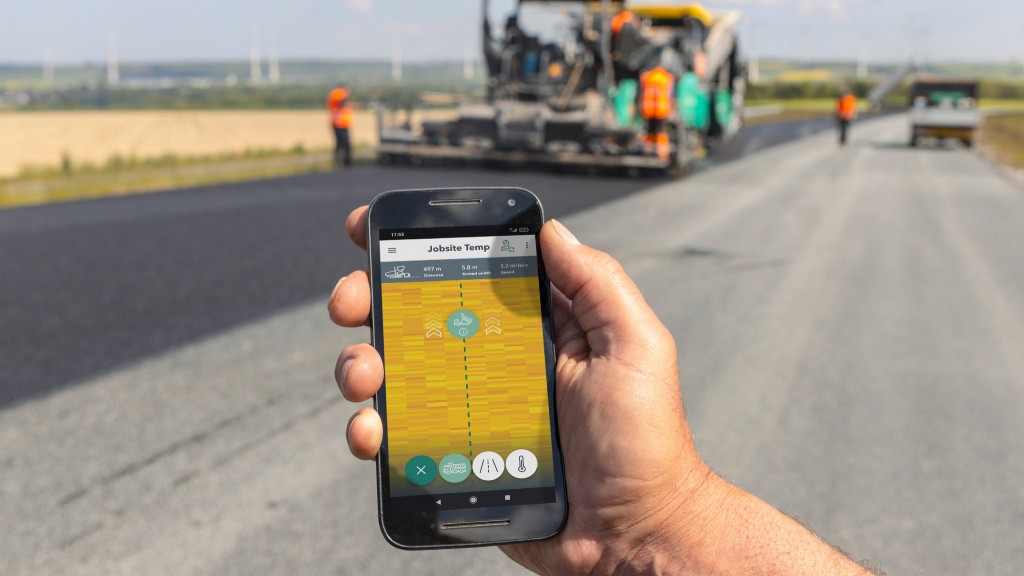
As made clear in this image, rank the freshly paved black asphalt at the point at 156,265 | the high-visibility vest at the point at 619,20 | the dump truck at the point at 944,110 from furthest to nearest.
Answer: the dump truck at the point at 944,110
the high-visibility vest at the point at 619,20
the freshly paved black asphalt at the point at 156,265

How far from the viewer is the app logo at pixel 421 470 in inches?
71.4

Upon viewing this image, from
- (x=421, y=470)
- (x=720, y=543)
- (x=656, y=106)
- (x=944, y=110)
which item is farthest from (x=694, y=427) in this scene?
(x=944, y=110)

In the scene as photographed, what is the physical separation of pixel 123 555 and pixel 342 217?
8.20 m

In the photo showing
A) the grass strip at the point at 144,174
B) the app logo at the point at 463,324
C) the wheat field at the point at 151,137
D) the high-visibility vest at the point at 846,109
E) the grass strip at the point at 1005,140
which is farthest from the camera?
the high-visibility vest at the point at 846,109

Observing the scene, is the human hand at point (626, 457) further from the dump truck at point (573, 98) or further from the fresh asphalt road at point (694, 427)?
the dump truck at point (573, 98)

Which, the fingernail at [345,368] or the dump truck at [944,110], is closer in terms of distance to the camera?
the fingernail at [345,368]

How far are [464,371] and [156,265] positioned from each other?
758cm

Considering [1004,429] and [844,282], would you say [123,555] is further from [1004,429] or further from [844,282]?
[844,282]

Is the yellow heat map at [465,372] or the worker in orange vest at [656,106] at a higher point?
the worker in orange vest at [656,106]

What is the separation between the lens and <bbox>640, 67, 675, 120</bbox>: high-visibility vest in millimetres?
15891

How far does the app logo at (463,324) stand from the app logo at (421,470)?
250 mm

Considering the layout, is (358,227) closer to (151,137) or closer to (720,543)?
(720,543)

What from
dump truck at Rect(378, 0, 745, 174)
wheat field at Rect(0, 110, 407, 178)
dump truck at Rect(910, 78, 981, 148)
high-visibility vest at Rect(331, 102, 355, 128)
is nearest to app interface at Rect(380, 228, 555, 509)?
dump truck at Rect(378, 0, 745, 174)

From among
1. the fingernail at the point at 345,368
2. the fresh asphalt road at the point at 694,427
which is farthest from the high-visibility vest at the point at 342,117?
the fingernail at the point at 345,368
